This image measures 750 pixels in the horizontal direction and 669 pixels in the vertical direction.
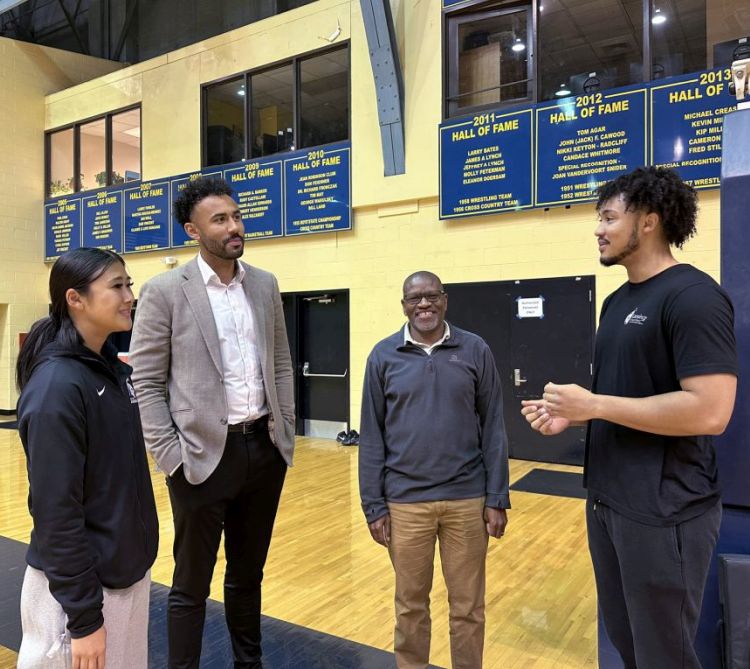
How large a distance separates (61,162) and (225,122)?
4.11m

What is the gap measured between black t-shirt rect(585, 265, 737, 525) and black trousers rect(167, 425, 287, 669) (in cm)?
115

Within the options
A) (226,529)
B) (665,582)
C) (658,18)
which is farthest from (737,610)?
(658,18)

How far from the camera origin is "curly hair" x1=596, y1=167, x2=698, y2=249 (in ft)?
5.14

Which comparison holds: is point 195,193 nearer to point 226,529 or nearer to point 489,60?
point 226,529

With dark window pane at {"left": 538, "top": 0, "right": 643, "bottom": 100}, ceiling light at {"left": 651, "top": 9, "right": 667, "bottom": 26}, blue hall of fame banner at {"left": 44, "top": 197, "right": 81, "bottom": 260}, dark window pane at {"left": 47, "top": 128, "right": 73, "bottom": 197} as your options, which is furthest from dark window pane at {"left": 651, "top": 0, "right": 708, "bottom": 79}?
dark window pane at {"left": 47, "top": 128, "right": 73, "bottom": 197}

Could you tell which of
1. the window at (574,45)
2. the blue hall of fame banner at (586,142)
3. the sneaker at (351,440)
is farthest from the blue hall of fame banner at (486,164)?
the sneaker at (351,440)

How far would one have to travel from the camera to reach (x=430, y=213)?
6.98m

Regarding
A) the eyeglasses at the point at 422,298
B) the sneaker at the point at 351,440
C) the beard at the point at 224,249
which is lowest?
the sneaker at the point at 351,440

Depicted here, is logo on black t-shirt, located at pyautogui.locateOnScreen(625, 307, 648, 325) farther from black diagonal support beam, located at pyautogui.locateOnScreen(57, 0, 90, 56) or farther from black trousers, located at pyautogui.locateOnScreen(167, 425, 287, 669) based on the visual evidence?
black diagonal support beam, located at pyautogui.locateOnScreen(57, 0, 90, 56)

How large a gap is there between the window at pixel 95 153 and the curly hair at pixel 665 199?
9.66 metres

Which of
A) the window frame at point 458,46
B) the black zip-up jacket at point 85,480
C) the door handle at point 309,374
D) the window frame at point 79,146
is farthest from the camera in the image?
the window frame at point 79,146

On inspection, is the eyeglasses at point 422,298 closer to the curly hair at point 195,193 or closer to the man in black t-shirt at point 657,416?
the man in black t-shirt at point 657,416

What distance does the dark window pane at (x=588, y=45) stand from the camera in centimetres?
601

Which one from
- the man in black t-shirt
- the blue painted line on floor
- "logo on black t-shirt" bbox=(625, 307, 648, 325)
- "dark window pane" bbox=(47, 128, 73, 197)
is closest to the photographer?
the man in black t-shirt
